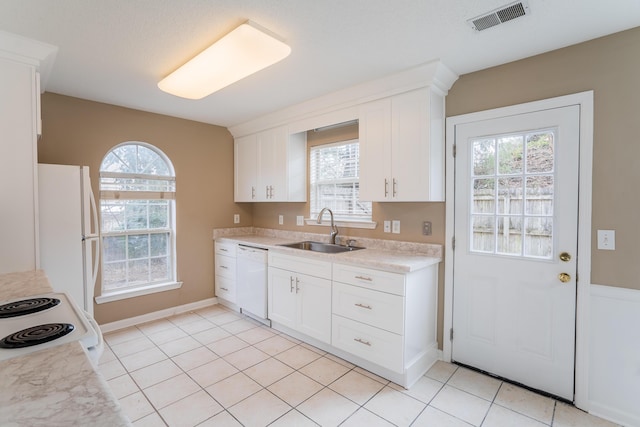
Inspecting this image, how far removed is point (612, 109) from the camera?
1.97 meters

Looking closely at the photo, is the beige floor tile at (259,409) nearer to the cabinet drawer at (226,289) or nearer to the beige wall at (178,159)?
the cabinet drawer at (226,289)

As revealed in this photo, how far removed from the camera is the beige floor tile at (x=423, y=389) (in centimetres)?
221

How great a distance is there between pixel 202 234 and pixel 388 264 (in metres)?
2.63

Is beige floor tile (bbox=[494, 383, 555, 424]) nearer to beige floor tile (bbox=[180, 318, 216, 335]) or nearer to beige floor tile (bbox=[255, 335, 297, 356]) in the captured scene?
beige floor tile (bbox=[255, 335, 297, 356])

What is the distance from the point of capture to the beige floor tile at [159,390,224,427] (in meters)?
1.97

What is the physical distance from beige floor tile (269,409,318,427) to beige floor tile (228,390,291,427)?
0.03m

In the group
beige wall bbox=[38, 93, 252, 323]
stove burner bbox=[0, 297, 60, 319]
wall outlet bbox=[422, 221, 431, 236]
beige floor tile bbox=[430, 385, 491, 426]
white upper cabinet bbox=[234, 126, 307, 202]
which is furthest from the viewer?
white upper cabinet bbox=[234, 126, 307, 202]

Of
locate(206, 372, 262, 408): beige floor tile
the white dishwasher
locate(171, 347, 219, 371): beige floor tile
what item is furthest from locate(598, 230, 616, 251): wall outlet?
locate(171, 347, 219, 371): beige floor tile

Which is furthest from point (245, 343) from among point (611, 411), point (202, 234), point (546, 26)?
point (546, 26)

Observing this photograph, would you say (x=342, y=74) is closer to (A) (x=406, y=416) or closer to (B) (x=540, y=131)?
(B) (x=540, y=131)

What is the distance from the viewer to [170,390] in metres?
2.29

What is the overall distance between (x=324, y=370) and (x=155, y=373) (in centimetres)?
133

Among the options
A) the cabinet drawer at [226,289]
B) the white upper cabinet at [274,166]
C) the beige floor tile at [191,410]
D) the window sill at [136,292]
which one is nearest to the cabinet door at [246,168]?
the white upper cabinet at [274,166]

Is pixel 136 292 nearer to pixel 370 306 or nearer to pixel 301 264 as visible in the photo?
pixel 301 264
